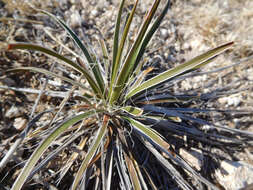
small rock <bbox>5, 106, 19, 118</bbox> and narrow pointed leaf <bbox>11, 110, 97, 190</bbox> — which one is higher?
small rock <bbox>5, 106, 19, 118</bbox>

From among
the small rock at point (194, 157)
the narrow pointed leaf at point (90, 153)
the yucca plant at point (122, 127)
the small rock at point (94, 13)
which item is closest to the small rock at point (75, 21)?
the small rock at point (94, 13)

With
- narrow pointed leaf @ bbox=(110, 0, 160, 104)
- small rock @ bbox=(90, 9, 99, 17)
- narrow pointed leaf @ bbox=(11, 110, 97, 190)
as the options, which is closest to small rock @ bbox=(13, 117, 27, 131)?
narrow pointed leaf @ bbox=(11, 110, 97, 190)

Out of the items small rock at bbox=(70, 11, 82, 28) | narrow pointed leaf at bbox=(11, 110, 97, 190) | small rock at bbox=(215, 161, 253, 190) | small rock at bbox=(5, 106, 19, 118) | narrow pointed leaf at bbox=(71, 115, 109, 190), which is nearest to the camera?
narrow pointed leaf at bbox=(11, 110, 97, 190)

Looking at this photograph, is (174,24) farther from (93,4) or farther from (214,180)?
(214,180)

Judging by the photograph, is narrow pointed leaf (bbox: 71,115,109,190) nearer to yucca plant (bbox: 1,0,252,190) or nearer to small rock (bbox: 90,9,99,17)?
yucca plant (bbox: 1,0,252,190)

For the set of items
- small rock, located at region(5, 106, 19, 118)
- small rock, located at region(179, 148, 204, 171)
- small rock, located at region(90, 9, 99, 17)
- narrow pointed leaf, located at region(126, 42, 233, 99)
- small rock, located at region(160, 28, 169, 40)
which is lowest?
small rock, located at region(179, 148, 204, 171)

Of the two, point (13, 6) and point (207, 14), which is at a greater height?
point (207, 14)

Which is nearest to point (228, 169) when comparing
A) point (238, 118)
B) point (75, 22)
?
point (238, 118)
